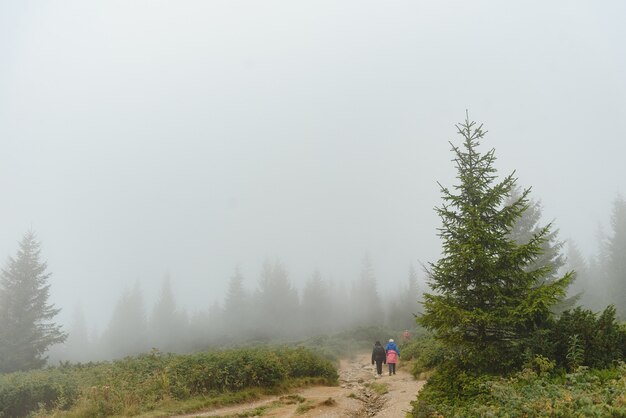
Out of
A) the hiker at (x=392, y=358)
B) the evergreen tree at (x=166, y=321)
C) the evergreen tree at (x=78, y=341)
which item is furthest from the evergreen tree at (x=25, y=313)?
the evergreen tree at (x=78, y=341)

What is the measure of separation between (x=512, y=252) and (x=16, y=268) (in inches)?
1511

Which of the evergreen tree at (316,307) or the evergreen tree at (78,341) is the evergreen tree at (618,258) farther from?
the evergreen tree at (78,341)

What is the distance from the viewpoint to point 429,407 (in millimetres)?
7980

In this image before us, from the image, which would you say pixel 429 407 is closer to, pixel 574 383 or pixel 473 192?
pixel 574 383

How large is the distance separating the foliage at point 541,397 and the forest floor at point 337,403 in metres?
2.27

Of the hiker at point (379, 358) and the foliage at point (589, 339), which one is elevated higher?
the foliage at point (589, 339)

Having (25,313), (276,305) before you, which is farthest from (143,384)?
(276,305)

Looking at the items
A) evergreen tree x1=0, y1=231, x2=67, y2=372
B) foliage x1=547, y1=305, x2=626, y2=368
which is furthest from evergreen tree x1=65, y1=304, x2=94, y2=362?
foliage x1=547, y1=305, x2=626, y2=368

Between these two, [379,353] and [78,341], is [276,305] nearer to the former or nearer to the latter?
[379,353]

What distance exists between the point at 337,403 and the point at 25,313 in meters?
30.2

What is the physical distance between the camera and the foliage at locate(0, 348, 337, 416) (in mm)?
12867

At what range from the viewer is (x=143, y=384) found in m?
14.0

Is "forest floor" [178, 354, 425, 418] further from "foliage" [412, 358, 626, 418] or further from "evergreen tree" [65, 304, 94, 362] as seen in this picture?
"evergreen tree" [65, 304, 94, 362]

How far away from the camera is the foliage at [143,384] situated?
1287 centimetres
